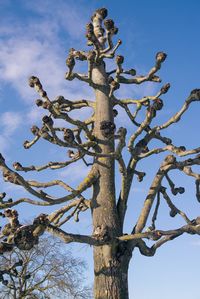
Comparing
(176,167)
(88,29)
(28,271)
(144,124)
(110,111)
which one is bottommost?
(176,167)

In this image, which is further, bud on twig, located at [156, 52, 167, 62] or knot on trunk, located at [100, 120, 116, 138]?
bud on twig, located at [156, 52, 167, 62]

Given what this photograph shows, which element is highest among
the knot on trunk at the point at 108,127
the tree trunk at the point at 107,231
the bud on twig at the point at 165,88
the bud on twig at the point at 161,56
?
the bud on twig at the point at 161,56

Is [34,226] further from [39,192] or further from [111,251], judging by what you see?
[111,251]

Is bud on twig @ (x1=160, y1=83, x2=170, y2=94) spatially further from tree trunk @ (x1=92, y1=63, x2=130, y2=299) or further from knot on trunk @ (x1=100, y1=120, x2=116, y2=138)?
knot on trunk @ (x1=100, y1=120, x2=116, y2=138)

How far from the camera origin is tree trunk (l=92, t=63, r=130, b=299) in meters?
5.24

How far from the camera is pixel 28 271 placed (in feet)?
79.9

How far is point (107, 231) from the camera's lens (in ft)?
17.8

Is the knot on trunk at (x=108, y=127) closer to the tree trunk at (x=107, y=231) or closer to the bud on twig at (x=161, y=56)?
the tree trunk at (x=107, y=231)

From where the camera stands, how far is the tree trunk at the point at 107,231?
5.24m

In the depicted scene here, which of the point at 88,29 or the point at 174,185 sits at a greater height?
the point at 88,29

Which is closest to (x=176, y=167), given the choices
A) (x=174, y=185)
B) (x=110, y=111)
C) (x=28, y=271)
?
(x=174, y=185)

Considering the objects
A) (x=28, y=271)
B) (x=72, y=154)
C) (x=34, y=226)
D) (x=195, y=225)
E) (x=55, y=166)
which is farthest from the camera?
(x=28, y=271)

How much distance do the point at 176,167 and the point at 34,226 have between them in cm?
208

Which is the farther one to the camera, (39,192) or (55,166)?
(55,166)
